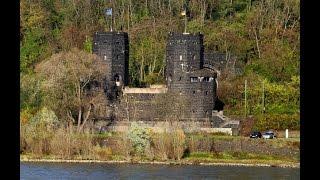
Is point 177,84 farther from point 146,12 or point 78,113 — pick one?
point 146,12

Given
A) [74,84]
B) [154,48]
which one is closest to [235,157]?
[74,84]

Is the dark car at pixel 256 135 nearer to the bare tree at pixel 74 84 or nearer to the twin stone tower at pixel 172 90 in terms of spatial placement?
the twin stone tower at pixel 172 90

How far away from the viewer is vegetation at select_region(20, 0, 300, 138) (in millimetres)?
45406

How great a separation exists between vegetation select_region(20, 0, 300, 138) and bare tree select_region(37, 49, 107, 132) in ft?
0.21

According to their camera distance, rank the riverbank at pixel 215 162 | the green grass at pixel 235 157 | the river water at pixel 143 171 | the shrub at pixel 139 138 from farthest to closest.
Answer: the green grass at pixel 235 157
the shrub at pixel 139 138
the riverbank at pixel 215 162
the river water at pixel 143 171

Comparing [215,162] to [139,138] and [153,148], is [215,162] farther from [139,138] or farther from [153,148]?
[139,138]

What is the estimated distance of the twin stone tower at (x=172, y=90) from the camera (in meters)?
47.2

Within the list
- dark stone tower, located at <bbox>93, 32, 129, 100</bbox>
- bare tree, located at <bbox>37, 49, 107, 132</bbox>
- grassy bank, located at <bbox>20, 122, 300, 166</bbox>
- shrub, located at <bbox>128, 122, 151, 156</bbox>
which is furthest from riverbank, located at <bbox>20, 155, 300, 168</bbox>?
dark stone tower, located at <bbox>93, 32, 129, 100</bbox>

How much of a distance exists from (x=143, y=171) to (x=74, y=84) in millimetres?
15065

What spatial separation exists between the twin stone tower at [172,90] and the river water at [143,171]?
36.0 ft

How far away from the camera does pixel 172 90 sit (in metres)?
47.8

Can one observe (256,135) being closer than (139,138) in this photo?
No

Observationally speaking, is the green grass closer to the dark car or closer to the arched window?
the dark car

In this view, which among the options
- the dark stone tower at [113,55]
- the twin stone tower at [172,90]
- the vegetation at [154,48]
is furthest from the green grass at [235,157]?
the dark stone tower at [113,55]
